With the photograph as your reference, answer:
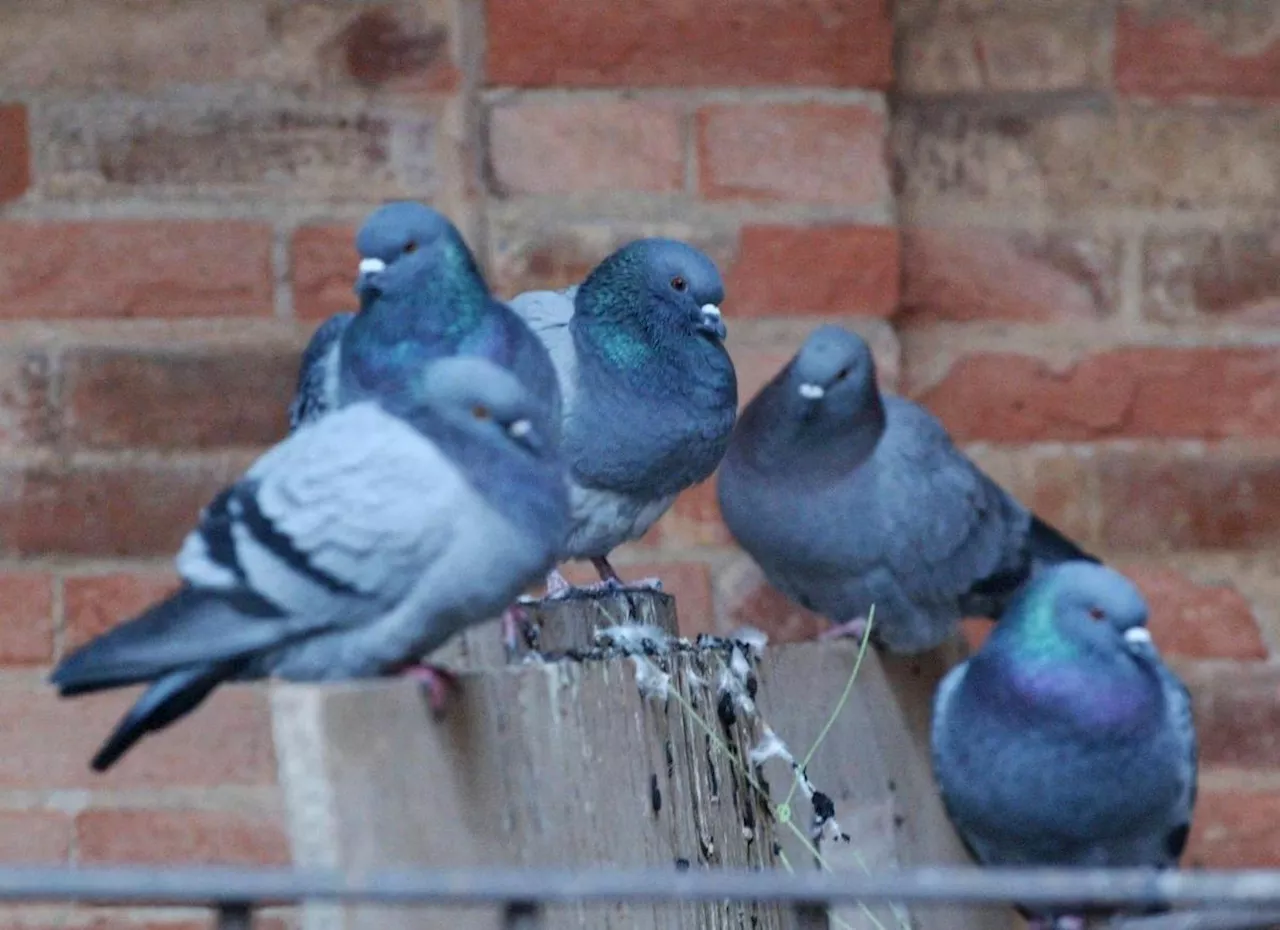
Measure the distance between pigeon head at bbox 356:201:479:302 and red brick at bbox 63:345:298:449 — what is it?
53 centimetres

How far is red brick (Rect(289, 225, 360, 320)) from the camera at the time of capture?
5.94 ft

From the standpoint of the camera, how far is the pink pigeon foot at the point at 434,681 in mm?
972

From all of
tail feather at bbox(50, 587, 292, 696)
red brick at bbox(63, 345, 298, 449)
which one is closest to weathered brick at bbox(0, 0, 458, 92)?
red brick at bbox(63, 345, 298, 449)

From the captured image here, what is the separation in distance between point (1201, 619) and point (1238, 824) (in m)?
0.21

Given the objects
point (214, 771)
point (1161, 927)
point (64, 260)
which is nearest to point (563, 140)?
point (64, 260)

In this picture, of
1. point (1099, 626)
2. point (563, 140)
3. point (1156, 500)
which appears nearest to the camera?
point (1099, 626)

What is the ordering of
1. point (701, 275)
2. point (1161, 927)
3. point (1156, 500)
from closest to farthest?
point (1161, 927) → point (701, 275) → point (1156, 500)

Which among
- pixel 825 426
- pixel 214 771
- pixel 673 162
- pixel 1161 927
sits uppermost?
pixel 673 162

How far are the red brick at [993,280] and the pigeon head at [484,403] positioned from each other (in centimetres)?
100

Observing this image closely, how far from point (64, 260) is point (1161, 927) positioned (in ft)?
4.04

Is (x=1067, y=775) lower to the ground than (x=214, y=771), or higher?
higher

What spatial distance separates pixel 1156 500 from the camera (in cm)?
198

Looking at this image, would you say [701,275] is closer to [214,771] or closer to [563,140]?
[563,140]

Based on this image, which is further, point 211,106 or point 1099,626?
point 211,106
